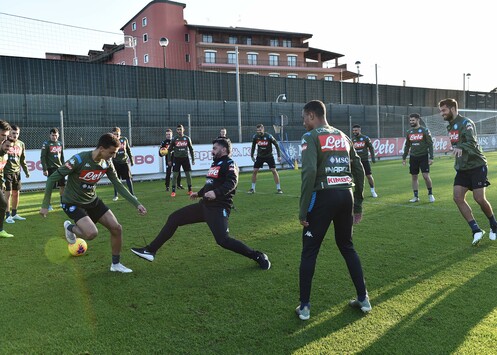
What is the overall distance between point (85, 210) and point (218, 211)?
1715 millimetres

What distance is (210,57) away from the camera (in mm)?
58438

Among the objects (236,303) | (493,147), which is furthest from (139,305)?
(493,147)

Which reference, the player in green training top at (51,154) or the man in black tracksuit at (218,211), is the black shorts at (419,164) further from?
the player in green training top at (51,154)

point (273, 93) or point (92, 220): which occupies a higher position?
point (273, 93)

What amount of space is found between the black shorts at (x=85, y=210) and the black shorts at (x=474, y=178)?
210 inches

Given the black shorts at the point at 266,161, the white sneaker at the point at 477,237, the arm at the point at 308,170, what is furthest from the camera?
the black shorts at the point at 266,161

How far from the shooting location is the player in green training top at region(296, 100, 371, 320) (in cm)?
358

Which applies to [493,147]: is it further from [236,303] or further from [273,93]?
[236,303]

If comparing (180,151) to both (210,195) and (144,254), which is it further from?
(210,195)

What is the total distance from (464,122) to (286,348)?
4872mm

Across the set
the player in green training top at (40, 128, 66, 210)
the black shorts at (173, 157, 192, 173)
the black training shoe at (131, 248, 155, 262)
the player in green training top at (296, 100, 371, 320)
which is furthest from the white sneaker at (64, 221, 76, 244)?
the black shorts at (173, 157, 192, 173)

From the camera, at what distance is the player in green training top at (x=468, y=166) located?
20.6ft

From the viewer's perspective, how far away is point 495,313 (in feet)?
12.4

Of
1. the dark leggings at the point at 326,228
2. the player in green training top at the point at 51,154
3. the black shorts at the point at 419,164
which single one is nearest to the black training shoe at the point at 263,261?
the dark leggings at the point at 326,228
